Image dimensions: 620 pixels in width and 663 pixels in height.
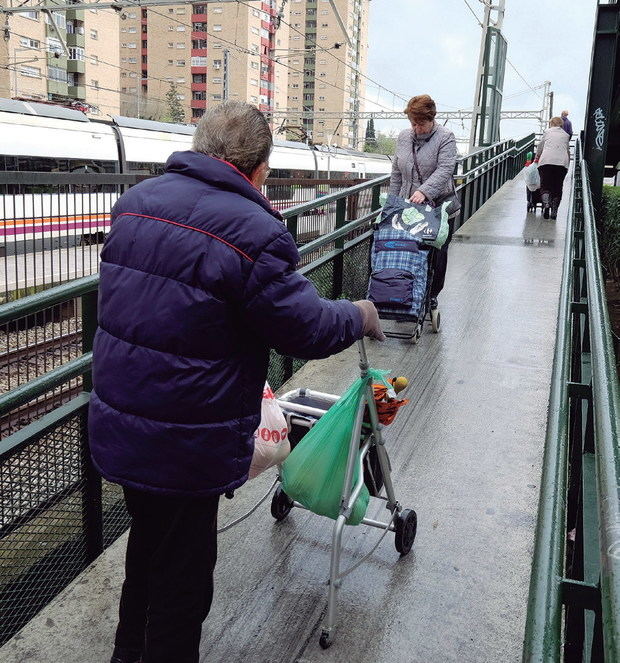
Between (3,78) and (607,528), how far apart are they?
2383 inches

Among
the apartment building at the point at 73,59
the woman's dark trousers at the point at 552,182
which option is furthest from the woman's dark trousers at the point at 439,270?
the apartment building at the point at 73,59

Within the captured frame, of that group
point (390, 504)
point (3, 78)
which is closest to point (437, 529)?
point (390, 504)

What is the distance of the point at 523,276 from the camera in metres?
8.59

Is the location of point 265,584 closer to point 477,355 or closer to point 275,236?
point 275,236

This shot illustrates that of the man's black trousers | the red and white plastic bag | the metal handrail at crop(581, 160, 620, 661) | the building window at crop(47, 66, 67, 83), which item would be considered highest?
the building window at crop(47, 66, 67, 83)

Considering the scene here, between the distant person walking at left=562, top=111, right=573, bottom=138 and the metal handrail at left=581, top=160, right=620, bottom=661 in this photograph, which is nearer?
the metal handrail at left=581, top=160, right=620, bottom=661

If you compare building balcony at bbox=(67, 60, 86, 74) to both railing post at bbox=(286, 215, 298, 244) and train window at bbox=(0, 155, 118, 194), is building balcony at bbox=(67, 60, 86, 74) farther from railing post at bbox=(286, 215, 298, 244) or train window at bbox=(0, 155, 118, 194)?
railing post at bbox=(286, 215, 298, 244)

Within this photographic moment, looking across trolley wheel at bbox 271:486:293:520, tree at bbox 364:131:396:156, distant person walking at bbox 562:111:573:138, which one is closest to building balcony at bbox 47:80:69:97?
tree at bbox 364:131:396:156

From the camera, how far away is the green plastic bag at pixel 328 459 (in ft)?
9.04

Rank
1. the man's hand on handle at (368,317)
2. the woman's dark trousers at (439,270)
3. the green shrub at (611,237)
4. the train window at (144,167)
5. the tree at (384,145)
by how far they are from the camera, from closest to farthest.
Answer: the man's hand on handle at (368,317)
the woman's dark trousers at (439,270)
the green shrub at (611,237)
the train window at (144,167)
the tree at (384,145)

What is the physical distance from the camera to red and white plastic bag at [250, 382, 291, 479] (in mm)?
2564

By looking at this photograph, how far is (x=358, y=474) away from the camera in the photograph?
9.20 ft

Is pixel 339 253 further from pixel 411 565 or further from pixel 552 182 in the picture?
pixel 552 182

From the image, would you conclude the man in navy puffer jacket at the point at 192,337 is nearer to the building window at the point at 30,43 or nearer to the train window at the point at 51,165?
the train window at the point at 51,165
